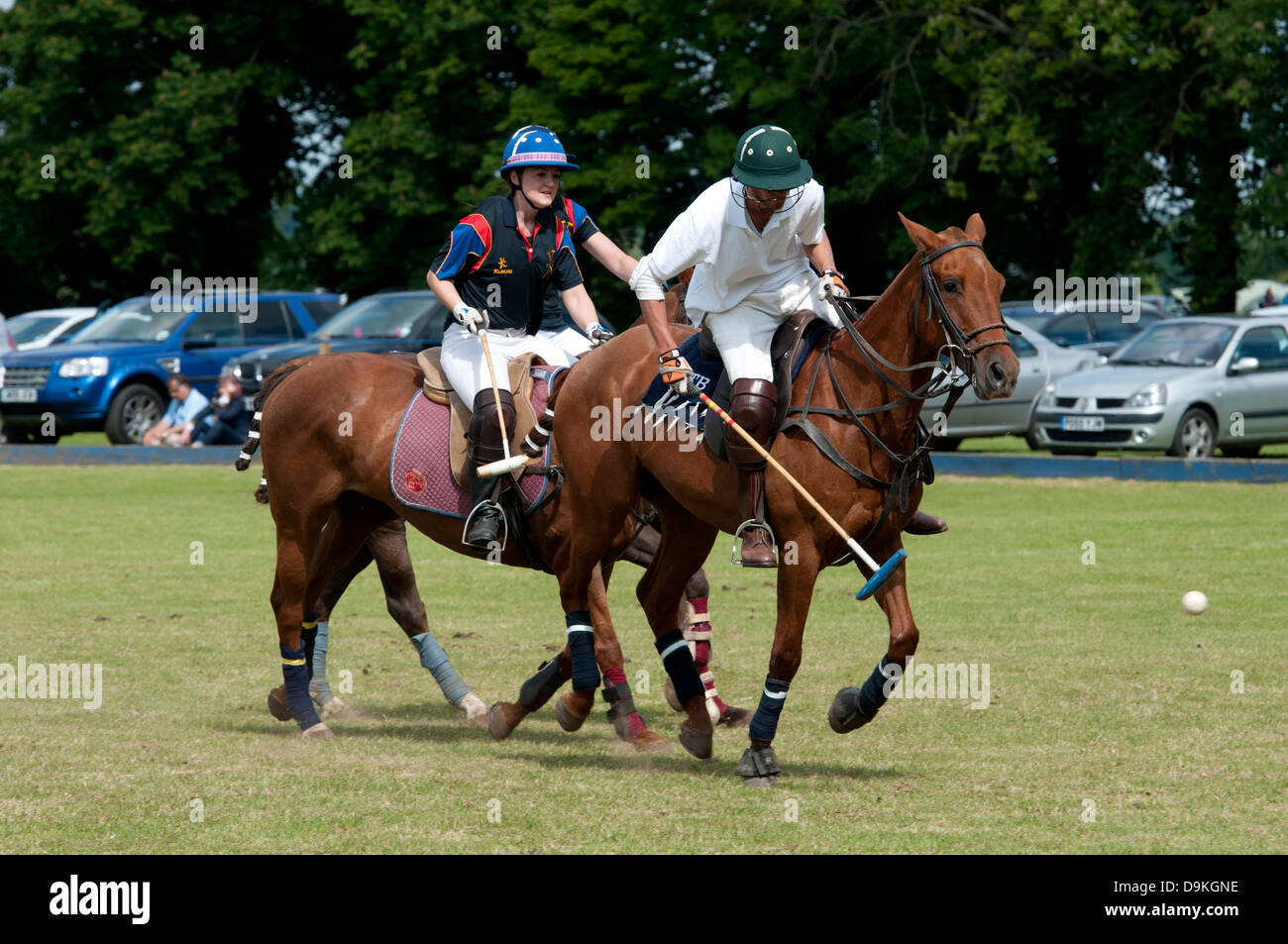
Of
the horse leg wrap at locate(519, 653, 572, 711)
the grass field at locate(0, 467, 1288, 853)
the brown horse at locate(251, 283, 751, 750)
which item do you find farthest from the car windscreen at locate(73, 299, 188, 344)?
the horse leg wrap at locate(519, 653, 572, 711)

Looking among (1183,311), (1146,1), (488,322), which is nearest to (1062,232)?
(1183,311)

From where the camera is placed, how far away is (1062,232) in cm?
3703

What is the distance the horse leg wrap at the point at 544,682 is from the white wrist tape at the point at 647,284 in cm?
178

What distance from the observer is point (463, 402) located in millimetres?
9266

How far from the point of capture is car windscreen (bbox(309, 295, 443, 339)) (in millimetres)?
25484

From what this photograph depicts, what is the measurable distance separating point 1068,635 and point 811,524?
425 cm

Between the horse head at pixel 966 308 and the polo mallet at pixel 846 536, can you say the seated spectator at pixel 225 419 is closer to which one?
the polo mallet at pixel 846 536

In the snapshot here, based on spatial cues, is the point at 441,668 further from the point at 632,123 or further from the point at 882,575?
the point at 632,123

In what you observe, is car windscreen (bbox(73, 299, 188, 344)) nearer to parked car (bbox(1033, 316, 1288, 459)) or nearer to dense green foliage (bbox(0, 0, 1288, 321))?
dense green foliage (bbox(0, 0, 1288, 321))

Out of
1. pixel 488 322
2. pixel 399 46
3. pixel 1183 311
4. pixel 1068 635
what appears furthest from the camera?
pixel 399 46

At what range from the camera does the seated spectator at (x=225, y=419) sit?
2603 cm

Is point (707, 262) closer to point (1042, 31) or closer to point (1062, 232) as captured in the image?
point (1042, 31)

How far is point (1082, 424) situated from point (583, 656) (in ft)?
51.0
